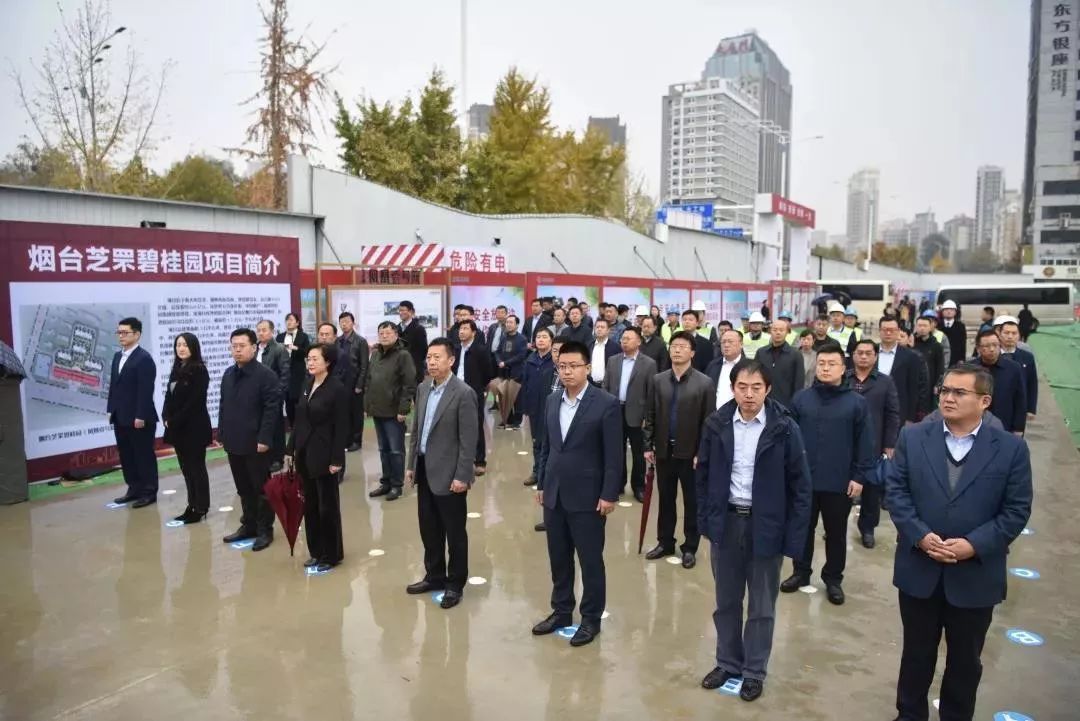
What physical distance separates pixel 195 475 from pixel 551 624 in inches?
148

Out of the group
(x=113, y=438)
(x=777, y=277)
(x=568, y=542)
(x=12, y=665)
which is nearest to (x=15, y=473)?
(x=113, y=438)

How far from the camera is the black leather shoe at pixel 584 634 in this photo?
4199 millimetres

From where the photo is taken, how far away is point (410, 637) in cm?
433

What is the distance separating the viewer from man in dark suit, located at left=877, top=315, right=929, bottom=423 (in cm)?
681

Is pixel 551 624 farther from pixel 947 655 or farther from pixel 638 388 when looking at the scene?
pixel 638 388

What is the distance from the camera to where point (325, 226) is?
13680mm

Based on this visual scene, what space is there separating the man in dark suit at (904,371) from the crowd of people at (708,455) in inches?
0.8

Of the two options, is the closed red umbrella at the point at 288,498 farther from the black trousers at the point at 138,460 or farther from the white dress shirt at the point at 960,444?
the white dress shirt at the point at 960,444

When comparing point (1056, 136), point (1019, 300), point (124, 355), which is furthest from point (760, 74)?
point (124, 355)

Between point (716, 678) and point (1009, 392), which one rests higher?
point (1009, 392)

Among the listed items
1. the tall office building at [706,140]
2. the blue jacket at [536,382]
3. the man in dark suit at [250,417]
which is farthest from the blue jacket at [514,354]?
the tall office building at [706,140]

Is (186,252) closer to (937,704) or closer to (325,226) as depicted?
(325,226)

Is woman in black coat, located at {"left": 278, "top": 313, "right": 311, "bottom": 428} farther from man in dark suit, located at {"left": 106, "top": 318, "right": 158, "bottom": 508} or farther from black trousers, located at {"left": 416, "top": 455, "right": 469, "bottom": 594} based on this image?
black trousers, located at {"left": 416, "top": 455, "right": 469, "bottom": 594}

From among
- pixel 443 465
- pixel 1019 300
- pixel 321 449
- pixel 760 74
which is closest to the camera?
pixel 443 465
